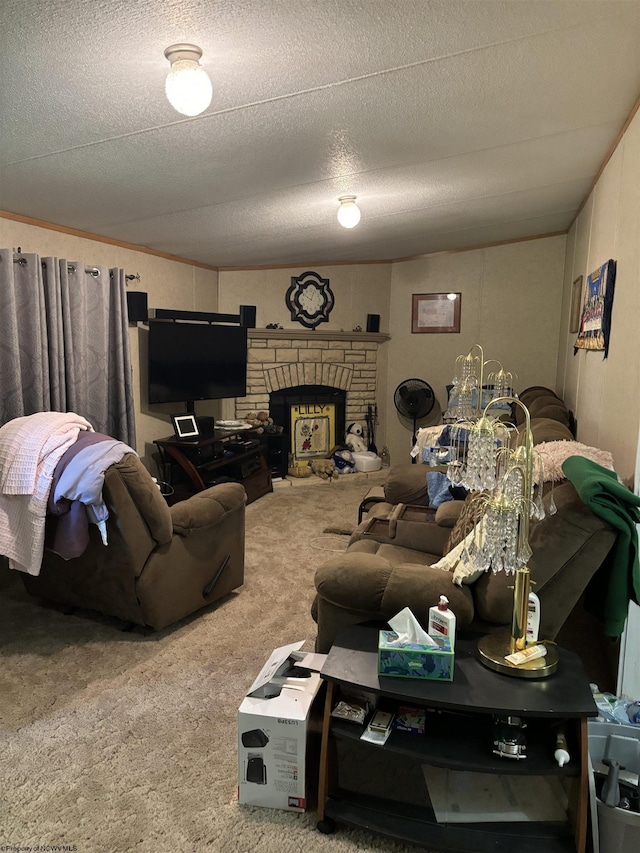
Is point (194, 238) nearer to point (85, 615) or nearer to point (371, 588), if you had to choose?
point (85, 615)

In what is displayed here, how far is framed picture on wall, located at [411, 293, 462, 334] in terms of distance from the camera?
19.5 ft

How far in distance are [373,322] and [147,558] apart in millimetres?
4161

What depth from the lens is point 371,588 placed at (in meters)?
1.92

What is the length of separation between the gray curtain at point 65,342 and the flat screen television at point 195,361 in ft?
1.45

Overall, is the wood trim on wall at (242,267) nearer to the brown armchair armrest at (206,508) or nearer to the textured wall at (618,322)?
the textured wall at (618,322)

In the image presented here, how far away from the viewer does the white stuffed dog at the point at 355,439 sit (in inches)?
240

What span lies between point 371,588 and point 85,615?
1.71 meters

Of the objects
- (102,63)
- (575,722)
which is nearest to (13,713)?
(575,722)

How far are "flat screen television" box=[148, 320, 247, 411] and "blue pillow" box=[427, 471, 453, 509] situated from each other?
2381 mm

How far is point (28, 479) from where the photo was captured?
233 cm

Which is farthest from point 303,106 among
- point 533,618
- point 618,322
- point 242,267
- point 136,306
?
point 242,267

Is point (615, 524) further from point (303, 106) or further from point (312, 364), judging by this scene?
point (312, 364)

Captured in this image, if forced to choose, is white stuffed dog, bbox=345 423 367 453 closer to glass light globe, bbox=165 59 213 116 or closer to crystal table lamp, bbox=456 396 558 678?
crystal table lamp, bbox=456 396 558 678

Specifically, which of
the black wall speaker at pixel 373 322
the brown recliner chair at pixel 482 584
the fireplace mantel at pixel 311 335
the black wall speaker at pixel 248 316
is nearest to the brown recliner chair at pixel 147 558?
the brown recliner chair at pixel 482 584
